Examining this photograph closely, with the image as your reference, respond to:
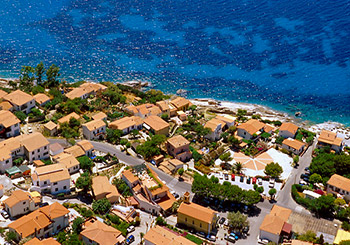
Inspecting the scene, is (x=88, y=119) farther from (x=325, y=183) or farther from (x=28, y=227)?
(x=325, y=183)

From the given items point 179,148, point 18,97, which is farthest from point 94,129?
point 18,97

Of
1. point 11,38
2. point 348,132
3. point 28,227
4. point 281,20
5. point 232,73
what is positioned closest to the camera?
point 28,227

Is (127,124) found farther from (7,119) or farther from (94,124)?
(7,119)

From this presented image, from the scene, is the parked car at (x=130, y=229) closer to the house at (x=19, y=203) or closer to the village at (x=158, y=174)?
the village at (x=158, y=174)

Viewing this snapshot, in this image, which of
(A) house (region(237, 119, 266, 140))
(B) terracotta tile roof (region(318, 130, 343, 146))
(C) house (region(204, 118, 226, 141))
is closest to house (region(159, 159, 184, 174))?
(C) house (region(204, 118, 226, 141))

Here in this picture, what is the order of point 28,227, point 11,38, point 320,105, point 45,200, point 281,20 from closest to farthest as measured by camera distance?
point 28,227
point 45,200
point 320,105
point 11,38
point 281,20

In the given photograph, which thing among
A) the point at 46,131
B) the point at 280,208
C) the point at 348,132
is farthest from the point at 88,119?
the point at 348,132

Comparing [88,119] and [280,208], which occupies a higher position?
[88,119]
